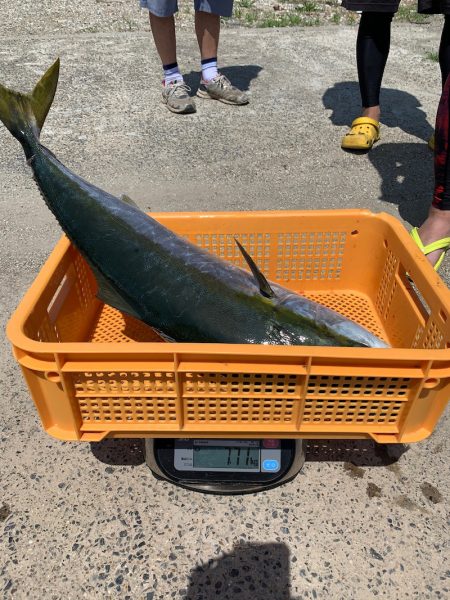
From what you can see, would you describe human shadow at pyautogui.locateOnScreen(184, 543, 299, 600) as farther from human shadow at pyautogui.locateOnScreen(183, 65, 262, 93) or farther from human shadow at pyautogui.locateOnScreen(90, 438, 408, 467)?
human shadow at pyautogui.locateOnScreen(183, 65, 262, 93)

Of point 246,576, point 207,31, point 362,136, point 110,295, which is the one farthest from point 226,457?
point 207,31

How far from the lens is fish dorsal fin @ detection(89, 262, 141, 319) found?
1.82 m

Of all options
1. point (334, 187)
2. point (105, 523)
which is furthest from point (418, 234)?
point (105, 523)

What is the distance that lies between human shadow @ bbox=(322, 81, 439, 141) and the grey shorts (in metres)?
1.40

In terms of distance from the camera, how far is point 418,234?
2.57 meters

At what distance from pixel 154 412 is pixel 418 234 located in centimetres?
184

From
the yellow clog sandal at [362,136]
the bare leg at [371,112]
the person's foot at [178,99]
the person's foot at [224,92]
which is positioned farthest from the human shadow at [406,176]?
the person's foot at [178,99]

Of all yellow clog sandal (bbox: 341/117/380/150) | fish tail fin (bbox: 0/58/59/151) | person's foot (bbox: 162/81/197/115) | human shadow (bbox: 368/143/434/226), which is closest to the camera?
fish tail fin (bbox: 0/58/59/151)

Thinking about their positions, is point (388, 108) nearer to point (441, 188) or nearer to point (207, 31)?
Result: point (207, 31)

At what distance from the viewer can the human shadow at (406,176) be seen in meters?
3.41

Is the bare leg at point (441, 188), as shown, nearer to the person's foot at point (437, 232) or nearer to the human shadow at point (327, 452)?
the person's foot at point (437, 232)

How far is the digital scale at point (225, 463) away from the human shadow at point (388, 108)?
12.4ft

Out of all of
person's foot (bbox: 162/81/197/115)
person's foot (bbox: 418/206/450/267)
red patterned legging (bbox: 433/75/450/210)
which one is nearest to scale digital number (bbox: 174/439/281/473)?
person's foot (bbox: 418/206/450/267)

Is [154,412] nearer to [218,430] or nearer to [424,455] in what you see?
[218,430]
